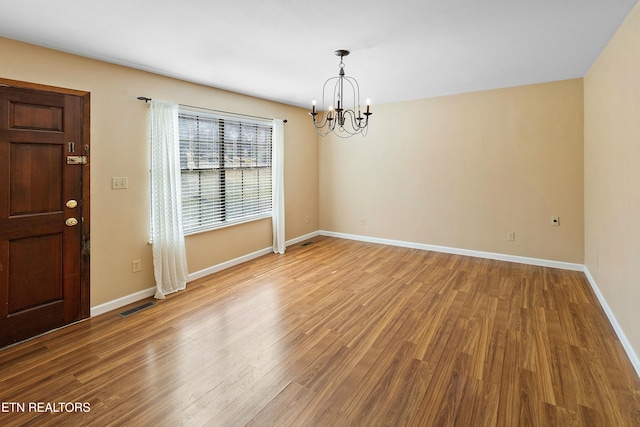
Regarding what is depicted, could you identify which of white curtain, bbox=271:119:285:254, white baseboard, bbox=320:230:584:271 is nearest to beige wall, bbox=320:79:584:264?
white baseboard, bbox=320:230:584:271

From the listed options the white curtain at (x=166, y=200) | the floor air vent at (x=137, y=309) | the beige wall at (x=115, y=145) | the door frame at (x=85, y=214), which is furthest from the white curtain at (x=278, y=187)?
the door frame at (x=85, y=214)

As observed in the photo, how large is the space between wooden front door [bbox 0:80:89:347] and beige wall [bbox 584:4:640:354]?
454cm

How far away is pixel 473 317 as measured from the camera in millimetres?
3131

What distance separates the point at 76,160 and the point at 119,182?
432mm

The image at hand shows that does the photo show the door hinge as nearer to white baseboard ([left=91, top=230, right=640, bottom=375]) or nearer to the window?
the window

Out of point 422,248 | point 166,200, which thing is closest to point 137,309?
point 166,200

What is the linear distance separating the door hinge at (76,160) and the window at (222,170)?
1073mm

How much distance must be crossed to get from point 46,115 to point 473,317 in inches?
166

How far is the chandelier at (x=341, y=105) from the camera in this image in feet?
11.2

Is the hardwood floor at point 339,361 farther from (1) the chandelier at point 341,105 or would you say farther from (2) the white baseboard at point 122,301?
(1) the chandelier at point 341,105

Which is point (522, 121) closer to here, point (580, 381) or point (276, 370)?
point (580, 381)

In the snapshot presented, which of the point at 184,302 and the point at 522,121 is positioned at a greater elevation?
the point at 522,121

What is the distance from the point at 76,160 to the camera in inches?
120

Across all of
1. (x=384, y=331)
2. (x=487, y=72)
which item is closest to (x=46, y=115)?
(x=384, y=331)
